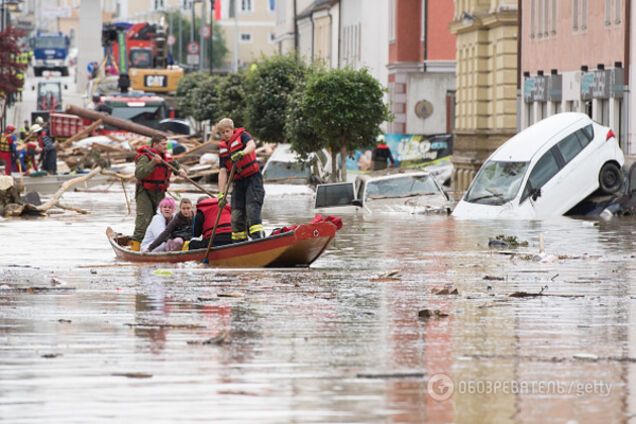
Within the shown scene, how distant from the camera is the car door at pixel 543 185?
3569 centimetres

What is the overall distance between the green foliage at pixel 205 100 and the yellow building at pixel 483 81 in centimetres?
2988

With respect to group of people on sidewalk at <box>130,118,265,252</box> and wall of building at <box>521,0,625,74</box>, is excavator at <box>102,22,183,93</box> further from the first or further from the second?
group of people on sidewalk at <box>130,118,265,252</box>

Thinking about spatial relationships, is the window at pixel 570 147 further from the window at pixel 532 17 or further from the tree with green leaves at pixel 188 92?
the tree with green leaves at pixel 188 92

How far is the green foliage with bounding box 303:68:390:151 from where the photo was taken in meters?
52.5

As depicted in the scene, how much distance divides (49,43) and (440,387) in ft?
438

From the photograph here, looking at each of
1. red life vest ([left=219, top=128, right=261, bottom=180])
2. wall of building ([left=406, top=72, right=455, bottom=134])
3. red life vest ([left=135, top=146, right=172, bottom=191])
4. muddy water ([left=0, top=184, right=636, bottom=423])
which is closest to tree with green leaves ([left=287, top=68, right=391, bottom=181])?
wall of building ([left=406, top=72, right=455, bottom=134])

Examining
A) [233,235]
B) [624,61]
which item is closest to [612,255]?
[233,235]

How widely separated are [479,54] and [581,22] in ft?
31.5

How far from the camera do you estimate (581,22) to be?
47.6 meters

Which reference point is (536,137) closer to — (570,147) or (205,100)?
(570,147)

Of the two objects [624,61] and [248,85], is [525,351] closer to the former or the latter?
[624,61]

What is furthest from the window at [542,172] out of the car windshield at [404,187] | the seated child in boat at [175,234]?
the seated child in boat at [175,234]

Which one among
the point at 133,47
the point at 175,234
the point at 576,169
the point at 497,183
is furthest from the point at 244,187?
the point at 133,47

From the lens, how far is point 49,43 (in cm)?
14262
